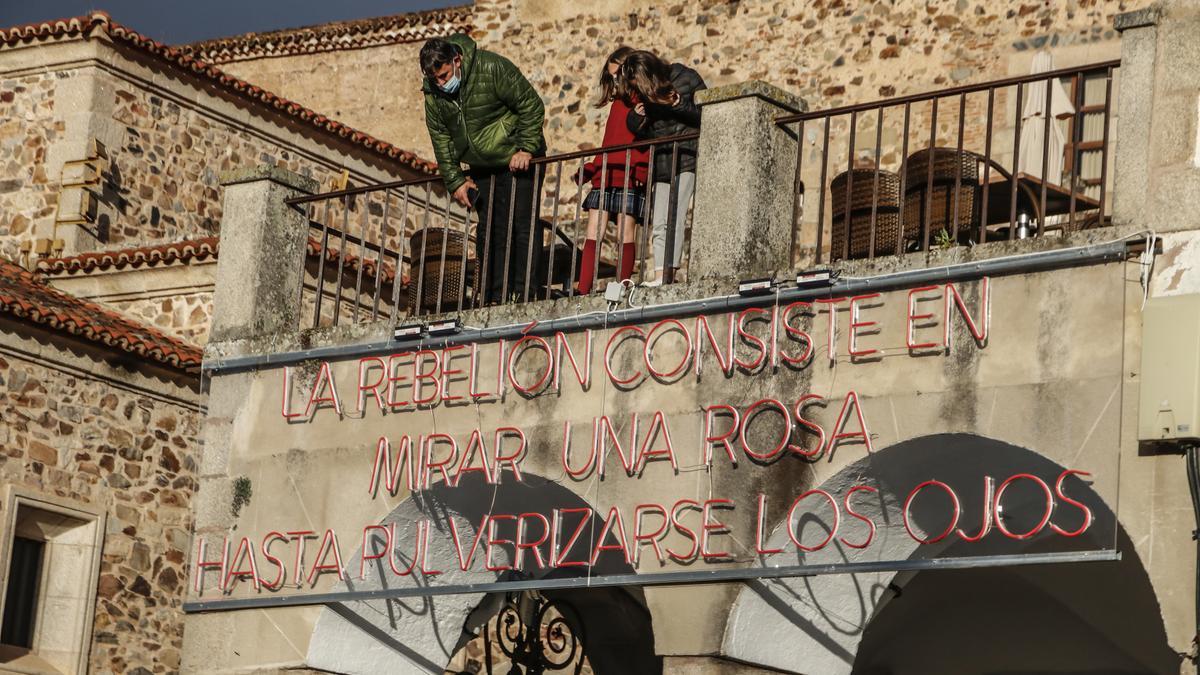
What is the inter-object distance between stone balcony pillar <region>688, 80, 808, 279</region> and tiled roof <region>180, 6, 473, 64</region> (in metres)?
13.1

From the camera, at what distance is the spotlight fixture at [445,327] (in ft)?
38.8

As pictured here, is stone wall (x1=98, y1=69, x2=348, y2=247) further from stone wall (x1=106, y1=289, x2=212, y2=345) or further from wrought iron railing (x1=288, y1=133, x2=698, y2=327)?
wrought iron railing (x1=288, y1=133, x2=698, y2=327)

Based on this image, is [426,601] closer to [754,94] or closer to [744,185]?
[744,185]

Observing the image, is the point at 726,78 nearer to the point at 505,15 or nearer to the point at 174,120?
the point at 505,15

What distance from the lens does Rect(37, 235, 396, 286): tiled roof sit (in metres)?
17.9

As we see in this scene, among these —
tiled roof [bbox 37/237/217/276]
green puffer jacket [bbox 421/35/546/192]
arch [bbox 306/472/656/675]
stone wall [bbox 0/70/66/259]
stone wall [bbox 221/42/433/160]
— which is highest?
stone wall [bbox 221/42/433/160]

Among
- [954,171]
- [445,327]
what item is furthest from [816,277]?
[445,327]

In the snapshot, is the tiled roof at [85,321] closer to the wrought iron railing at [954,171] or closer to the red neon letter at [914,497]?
the wrought iron railing at [954,171]

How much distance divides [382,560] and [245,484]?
1102 mm

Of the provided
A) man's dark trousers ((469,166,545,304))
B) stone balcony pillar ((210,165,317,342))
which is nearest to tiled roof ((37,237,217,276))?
stone balcony pillar ((210,165,317,342))

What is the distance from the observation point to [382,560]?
39.6 feet

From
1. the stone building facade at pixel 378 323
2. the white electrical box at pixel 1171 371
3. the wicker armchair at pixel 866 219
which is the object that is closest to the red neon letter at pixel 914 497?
the stone building facade at pixel 378 323

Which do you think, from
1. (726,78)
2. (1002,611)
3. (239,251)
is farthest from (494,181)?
(726,78)

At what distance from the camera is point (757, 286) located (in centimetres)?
1059
